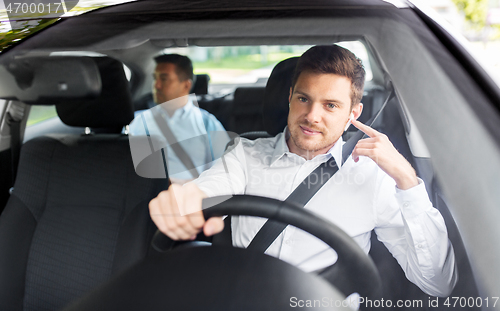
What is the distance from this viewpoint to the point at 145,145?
1.04 meters

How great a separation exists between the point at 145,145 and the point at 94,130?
0.78 feet

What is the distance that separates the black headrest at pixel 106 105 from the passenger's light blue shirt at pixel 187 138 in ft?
0.27

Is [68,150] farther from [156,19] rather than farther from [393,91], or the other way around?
[393,91]

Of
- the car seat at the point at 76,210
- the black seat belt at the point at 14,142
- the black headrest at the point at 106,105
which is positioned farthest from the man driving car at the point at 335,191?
the black seat belt at the point at 14,142

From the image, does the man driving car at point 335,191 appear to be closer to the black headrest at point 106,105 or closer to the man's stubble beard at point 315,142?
the man's stubble beard at point 315,142

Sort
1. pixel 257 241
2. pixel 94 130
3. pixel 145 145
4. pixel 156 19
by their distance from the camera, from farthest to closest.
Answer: pixel 94 130 < pixel 145 145 < pixel 156 19 < pixel 257 241

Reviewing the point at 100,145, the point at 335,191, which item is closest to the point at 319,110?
the point at 335,191

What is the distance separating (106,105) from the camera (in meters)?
1.06

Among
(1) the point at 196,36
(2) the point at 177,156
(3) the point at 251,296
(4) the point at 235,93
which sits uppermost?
(1) the point at 196,36

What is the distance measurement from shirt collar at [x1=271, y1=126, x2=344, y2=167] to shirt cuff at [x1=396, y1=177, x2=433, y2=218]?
144 mm

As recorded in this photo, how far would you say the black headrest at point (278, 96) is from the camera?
34.6 inches

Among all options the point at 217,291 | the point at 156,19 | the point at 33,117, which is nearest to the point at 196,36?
the point at 156,19

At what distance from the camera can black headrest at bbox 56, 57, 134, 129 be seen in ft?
3.29

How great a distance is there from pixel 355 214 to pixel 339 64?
33 cm
